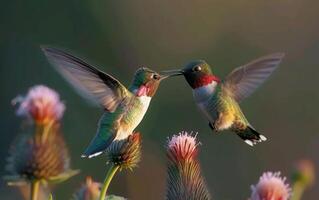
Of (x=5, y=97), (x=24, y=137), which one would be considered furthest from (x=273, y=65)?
(x=5, y=97)

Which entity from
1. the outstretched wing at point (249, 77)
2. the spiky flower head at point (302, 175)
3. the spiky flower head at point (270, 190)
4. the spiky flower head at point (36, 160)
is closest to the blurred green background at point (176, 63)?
the outstretched wing at point (249, 77)

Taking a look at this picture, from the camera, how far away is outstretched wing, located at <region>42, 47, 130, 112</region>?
15.2ft

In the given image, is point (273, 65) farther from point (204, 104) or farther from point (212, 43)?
point (212, 43)

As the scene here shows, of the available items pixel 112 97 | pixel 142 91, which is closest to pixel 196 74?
pixel 142 91

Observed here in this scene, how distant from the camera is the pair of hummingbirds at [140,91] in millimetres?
4766

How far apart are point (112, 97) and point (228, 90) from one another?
1176 millimetres

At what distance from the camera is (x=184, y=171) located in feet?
16.4

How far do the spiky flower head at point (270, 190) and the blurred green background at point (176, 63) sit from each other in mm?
6277

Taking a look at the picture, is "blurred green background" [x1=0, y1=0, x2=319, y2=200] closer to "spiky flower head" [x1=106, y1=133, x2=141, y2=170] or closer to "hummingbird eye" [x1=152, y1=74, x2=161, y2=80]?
"hummingbird eye" [x1=152, y1=74, x2=161, y2=80]

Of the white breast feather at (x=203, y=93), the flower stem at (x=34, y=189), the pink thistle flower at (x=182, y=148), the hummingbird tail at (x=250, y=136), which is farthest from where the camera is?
the hummingbird tail at (x=250, y=136)

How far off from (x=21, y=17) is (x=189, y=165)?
8.64m

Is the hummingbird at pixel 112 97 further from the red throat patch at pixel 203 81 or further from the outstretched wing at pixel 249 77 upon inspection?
the outstretched wing at pixel 249 77

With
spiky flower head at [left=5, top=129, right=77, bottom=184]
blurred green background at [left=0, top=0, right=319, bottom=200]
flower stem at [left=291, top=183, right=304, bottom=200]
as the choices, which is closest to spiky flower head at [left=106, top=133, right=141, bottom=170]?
spiky flower head at [left=5, top=129, right=77, bottom=184]

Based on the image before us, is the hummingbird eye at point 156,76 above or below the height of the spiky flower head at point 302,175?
above
